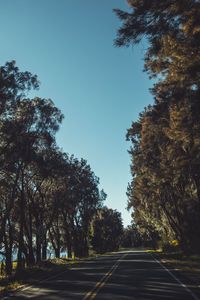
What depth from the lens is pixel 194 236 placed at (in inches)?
691

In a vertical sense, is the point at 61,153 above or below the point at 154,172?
above

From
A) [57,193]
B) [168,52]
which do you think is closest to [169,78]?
[168,52]

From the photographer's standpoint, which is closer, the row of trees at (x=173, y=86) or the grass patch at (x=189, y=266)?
the row of trees at (x=173, y=86)

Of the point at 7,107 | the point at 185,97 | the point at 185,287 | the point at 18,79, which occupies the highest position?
the point at 18,79

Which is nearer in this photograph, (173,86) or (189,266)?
(173,86)

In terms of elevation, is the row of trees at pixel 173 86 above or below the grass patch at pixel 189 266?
above

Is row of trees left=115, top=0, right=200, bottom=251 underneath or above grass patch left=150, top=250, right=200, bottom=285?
above

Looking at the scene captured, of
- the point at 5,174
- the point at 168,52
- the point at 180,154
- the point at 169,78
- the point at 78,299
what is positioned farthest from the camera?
the point at 5,174

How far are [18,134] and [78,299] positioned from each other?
44.7 ft

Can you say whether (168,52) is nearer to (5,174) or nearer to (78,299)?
(78,299)

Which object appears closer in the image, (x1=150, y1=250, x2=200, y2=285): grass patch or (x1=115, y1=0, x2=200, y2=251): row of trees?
(x1=115, y1=0, x2=200, y2=251): row of trees

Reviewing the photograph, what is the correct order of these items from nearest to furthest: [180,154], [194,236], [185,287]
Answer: [185,287], [194,236], [180,154]

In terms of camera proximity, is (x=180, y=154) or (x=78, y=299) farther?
(x=180, y=154)

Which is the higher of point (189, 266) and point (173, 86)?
point (173, 86)
